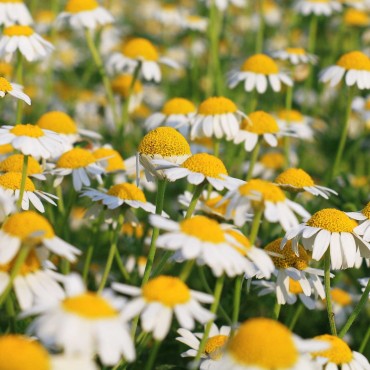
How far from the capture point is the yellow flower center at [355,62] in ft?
12.9

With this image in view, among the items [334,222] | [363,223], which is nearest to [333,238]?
[334,222]

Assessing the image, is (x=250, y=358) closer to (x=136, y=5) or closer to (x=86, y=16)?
(x=86, y=16)

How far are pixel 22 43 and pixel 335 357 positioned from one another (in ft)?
7.31

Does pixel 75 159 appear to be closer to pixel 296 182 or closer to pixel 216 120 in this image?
pixel 216 120

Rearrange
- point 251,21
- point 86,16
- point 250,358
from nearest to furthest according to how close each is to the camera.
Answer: point 250,358 < point 86,16 < point 251,21

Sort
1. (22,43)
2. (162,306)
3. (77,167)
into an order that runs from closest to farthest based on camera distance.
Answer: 1. (162,306)
2. (77,167)
3. (22,43)

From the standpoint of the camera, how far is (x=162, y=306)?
174cm

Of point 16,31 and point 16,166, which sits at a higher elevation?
point 16,31

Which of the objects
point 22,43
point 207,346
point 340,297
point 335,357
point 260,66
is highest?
point 22,43

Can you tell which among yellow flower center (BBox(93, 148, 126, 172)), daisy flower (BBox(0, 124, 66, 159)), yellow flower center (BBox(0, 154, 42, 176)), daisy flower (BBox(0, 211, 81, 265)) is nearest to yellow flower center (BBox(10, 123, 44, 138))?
daisy flower (BBox(0, 124, 66, 159))

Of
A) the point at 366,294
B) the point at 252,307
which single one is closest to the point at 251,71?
the point at 252,307

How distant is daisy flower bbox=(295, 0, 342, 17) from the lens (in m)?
5.34

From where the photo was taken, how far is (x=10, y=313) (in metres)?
2.07

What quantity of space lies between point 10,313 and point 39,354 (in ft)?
2.17
